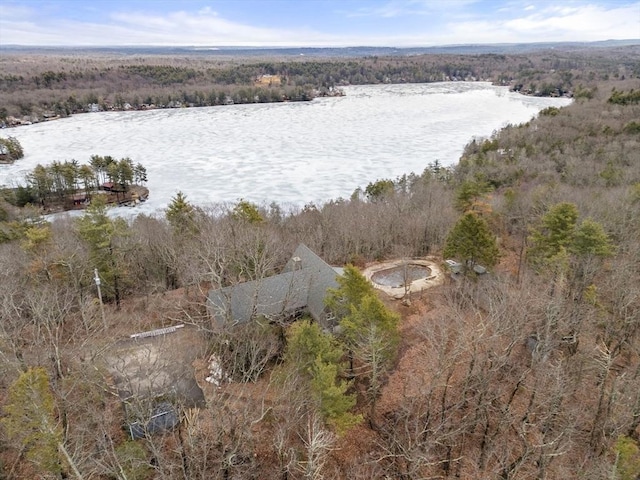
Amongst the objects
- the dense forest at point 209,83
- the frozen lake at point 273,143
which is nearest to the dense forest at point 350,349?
the frozen lake at point 273,143

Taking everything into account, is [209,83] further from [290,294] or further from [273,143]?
[290,294]

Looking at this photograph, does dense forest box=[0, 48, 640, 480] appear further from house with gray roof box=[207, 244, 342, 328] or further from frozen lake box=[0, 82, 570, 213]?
frozen lake box=[0, 82, 570, 213]

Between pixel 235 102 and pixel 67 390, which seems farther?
pixel 235 102

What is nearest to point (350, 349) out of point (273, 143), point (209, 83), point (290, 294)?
point (290, 294)

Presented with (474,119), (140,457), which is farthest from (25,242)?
(474,119)

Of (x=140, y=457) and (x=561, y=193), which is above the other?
(x=561, y=193)

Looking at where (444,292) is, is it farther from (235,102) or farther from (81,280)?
(235,102)
